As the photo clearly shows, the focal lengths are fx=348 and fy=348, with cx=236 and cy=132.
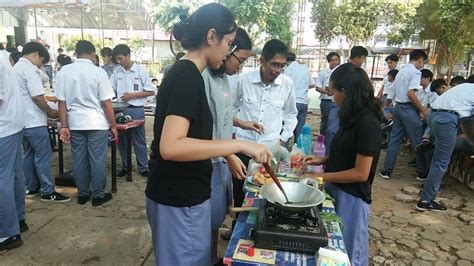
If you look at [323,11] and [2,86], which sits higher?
[323,11]

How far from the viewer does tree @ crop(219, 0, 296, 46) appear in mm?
21500

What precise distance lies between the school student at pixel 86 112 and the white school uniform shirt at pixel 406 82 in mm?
Result: 3723

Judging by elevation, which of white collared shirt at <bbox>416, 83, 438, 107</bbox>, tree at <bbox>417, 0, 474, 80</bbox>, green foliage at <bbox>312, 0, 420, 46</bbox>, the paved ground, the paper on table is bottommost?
the paved ground

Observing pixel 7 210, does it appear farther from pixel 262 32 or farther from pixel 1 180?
pixel 262 32

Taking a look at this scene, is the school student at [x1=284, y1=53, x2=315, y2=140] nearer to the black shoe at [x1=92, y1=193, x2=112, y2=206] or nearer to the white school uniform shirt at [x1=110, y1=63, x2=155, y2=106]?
the white school uniform shirt at [x1=110, y1=63, x2=155, y2=106]

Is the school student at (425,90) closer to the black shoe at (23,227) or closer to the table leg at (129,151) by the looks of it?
the table leg at (129,151)

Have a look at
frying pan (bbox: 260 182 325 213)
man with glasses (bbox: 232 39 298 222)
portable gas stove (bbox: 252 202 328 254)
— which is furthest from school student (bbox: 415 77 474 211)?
portable gas stove (bbox: 252 202 328 254)

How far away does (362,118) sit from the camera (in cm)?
185

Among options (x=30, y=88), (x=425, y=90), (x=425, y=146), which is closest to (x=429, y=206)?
(x=425, y=146)

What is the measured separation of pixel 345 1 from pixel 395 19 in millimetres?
2949

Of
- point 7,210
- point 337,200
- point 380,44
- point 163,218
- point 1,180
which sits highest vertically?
point 380,44

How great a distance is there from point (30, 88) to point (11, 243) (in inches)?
58.8

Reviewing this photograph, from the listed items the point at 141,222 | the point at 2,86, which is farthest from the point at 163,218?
the point at 141,222

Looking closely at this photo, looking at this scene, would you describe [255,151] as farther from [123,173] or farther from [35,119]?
[123,173]
